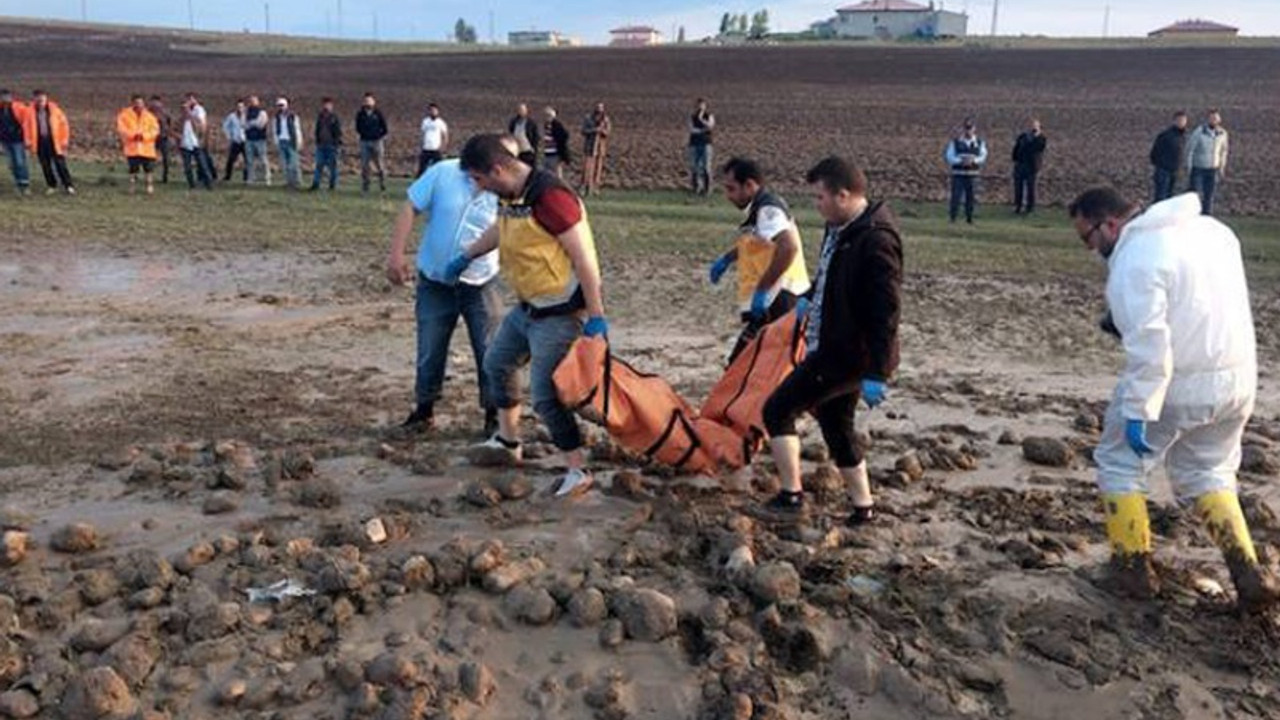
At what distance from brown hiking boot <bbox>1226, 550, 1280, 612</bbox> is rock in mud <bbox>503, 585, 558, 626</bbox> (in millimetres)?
2602

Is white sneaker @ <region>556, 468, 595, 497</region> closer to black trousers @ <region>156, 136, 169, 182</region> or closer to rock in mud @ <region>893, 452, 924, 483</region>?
rock in mud @ <region>893, 452, 924, 483</region>

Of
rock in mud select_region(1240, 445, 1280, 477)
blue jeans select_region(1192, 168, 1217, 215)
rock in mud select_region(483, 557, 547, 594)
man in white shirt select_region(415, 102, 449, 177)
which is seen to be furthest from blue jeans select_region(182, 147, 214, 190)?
rock in mud select_region(1240, 445, 1280, 477)

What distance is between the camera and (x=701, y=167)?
21109 millimetres

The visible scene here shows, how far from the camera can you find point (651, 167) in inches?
957

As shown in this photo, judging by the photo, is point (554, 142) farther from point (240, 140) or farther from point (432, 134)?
point (240, 140)

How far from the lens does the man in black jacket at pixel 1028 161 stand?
18766 mm

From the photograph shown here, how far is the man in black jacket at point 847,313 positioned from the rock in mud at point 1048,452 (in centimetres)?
166

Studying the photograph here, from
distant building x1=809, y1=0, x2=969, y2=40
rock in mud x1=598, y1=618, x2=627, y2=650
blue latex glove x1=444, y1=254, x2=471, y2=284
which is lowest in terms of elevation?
rock in mud x1=598, y1=618, x2=627, y2=650

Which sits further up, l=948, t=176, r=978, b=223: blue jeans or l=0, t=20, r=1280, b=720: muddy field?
l=948, t=176, r=978, b=223: blue jeans

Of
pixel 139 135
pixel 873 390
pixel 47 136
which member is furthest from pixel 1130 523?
pixel 47 136

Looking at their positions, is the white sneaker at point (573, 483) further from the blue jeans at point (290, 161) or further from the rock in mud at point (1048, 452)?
the blue jeans at point (290, 161)

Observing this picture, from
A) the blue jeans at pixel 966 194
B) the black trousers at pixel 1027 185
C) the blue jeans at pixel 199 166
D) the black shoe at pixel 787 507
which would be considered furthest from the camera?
the blue jeans at pixel 199 166

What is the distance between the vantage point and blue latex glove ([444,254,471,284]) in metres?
6.55

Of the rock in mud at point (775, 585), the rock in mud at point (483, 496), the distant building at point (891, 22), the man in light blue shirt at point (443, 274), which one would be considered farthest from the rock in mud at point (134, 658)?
the distant building at point (891, 22)
